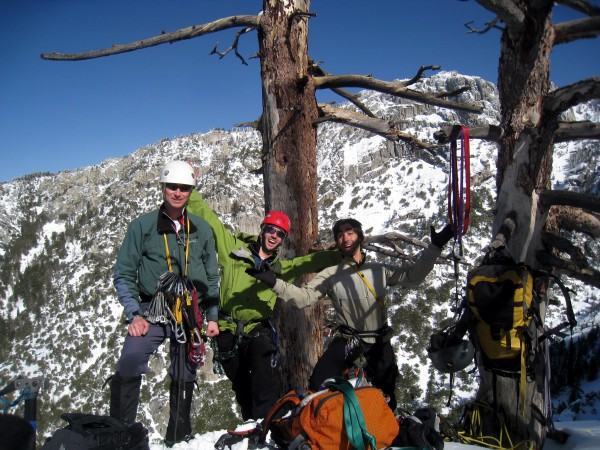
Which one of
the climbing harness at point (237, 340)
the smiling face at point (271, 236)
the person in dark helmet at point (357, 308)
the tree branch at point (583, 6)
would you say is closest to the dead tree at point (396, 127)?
the tree branch at point (583, 6)

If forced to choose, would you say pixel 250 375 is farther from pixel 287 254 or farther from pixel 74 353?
pixel 74 353

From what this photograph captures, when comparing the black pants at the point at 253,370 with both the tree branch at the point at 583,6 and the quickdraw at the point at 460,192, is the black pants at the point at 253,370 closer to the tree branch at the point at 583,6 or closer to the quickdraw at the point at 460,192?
the quickdraw at the point at 460,192

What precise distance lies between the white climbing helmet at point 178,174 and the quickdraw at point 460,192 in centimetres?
247

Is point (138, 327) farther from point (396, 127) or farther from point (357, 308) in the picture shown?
point (396, 127)

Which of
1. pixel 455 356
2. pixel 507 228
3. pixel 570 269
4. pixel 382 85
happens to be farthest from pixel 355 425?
pixel 382 85

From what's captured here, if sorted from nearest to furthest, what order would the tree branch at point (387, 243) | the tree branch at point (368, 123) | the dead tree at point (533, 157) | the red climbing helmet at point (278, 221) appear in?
the dead tree at point (533, 157) < the red climbing helmet at point (278, 221) < the tree branch at point (368, 123) < the tree branch at point (387, 243)

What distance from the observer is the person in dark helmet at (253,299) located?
4.58m

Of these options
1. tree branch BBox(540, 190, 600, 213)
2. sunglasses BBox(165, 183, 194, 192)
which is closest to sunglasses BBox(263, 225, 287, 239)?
sunglasses BBox(165, 183, 194, 192)

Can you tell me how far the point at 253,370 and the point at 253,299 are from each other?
77 centimetres

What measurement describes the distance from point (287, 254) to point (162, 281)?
1967mm

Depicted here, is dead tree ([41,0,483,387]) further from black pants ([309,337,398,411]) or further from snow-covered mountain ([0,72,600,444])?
snow-covered mountain ([0,72,600,444])

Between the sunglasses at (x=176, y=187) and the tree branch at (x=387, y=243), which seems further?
the tree branch at (x=387, y=243)

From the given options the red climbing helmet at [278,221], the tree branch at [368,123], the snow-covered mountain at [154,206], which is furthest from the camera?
the snow-covered mountain at [154,206]

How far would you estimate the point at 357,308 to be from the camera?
4320mm
